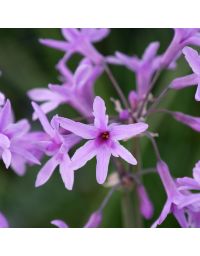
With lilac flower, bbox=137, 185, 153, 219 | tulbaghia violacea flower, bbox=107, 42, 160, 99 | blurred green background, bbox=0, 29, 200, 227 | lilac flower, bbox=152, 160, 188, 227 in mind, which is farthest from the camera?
blurred green background, bbox=0, 29, 200, 227

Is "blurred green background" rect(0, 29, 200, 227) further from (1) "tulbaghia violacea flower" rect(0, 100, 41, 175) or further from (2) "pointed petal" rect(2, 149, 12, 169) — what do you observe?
(2) "pointed petal" rect(2, 149, 12, 169)

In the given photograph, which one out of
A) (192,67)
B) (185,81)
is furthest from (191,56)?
(185,81)

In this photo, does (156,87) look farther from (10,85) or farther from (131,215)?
(131,215)

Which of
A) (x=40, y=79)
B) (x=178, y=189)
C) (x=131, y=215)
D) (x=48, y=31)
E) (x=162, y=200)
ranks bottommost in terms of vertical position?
(x=162, y=200)

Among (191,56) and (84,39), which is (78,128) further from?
(84,39)

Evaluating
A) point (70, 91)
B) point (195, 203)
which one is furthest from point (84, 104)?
point (195, 203)

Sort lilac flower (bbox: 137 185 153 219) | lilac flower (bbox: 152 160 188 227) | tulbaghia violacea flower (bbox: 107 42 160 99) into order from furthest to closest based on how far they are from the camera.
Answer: tulbaghia violacea flower (bbox: 107 42 160 99), lilac flower (bbox: 137 185 153 219), lilac flower (bbox: 152 160 188 227)

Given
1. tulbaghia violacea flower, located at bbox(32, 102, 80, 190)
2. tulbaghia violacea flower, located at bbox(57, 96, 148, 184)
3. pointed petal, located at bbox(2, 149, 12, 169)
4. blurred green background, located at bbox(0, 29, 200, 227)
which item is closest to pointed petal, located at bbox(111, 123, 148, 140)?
tulbaghia violacea flower, located at bbox(57, 96, 148, 184)
